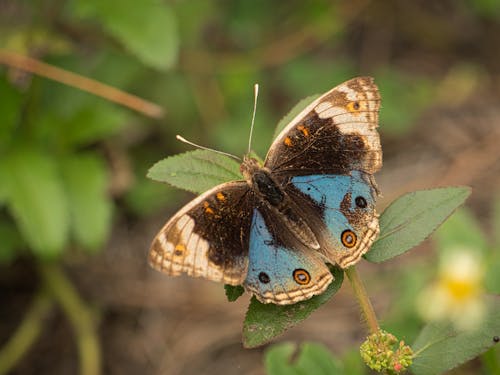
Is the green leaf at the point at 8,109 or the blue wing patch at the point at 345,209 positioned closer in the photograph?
the blue wing patch at the point at 345,209

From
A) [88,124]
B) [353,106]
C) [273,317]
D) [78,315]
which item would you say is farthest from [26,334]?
[353,106]

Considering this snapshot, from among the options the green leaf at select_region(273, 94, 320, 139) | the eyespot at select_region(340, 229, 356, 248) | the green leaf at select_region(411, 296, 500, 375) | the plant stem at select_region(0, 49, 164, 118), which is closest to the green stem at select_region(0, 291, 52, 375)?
the plant stem at select_region(0, 49, 164, 118)

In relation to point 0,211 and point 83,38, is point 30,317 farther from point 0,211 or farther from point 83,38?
point 83,38

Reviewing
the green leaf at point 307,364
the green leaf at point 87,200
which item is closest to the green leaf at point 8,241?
the green leaf at point 87,200

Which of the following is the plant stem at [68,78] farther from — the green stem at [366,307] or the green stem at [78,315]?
the green stem at [366,307]

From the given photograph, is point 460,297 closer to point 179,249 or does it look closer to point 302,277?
point 302,277
